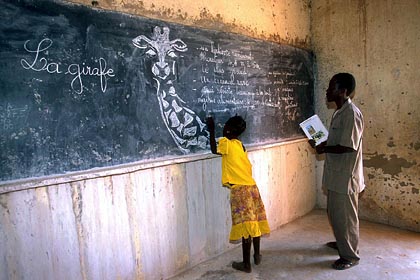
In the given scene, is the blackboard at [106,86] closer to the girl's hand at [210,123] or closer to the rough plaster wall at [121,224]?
the girl's hand at [210,123]

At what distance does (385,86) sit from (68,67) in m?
3.47

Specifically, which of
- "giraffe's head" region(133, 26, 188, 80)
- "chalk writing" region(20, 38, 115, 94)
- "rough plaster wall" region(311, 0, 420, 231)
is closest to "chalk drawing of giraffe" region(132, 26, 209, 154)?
"giraffe's head" region(133, 26, 188, 80)

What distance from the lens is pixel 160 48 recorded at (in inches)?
98.1

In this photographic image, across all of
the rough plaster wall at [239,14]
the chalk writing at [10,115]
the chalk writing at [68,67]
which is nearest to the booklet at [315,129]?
the rough plaster wall at [239,14]

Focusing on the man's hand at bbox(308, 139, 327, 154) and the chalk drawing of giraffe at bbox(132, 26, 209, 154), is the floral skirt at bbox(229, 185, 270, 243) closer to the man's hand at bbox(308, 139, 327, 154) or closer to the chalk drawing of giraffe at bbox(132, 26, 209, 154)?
the chalk drawing of giraffe at bbox(132, 26, 209, 154)

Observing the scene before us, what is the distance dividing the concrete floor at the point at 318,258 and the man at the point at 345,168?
0.17 metres

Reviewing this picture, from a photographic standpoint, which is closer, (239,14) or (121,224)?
(121,224)

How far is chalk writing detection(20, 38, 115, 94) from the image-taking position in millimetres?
1869

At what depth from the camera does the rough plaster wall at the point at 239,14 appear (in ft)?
7.88

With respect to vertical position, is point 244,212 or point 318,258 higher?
point 244,212

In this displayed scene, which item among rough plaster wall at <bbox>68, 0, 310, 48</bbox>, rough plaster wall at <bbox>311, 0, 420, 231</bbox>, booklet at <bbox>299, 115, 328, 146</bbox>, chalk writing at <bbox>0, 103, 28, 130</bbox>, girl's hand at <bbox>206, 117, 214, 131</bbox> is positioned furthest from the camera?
rough plaster wall at <bbox>311, 0, 420, 231</bbox>

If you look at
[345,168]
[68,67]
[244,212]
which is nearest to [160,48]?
[68,67]

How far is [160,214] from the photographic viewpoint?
256cm

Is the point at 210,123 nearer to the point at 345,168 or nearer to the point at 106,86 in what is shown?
the point at 106,86
